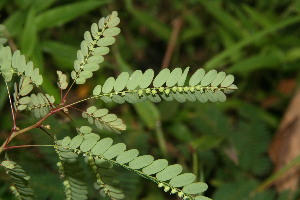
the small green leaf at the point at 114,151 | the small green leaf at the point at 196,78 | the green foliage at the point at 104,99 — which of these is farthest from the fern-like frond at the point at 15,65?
the small green leaf at the point at 196,78

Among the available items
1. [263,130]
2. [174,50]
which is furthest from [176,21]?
[263,130]

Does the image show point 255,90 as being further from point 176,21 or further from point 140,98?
point 140,98

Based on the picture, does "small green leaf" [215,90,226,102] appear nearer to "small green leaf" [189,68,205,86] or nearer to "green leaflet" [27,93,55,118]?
"small green leaf" [189,68,205,86]

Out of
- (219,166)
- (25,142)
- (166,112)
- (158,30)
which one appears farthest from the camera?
(158,30)

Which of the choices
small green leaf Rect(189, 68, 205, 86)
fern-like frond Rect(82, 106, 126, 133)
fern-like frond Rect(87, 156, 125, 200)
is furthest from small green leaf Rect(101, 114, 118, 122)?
small green leaf Rect(189, 68, 205, 86)

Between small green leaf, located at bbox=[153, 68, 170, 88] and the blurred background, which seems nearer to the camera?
small green leaf, located at bbox=[153, 68, 170, 88]

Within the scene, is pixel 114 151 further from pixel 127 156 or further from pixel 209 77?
pixel 209 77
